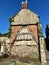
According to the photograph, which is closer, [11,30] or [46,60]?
[46,60]

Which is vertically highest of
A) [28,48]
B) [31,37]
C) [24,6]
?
[24,6]

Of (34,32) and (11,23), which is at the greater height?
(11,23)

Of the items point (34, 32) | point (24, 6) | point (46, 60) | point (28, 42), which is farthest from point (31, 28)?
point (46, 60)

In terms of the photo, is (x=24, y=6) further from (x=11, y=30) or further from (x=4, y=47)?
(x=4, y=47)

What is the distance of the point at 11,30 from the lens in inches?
1061

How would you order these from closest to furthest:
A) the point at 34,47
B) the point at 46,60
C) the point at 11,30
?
the point at 46,60, the point at 34,47, the point at 11,30

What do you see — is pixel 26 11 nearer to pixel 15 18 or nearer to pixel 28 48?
pixel 15 18

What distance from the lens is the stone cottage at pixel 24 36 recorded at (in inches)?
993

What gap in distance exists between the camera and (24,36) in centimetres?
2614

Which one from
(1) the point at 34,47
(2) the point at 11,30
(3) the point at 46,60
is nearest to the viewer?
(3) the point at 46,60

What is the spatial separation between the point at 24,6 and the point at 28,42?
275 inches

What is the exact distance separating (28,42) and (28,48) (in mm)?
1037

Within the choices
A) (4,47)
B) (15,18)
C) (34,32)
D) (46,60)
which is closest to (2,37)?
(4,47)

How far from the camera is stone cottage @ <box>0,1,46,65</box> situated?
25.2 metres
